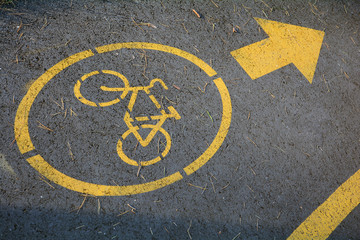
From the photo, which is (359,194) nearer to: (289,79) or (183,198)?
(289,79)

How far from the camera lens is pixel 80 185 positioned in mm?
2793

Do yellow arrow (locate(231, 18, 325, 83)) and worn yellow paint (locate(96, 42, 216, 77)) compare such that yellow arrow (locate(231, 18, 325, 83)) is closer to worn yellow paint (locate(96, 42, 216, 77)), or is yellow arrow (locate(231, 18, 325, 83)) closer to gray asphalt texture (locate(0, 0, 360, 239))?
gray asphalt texture (locate(0, 0, 360, 239))

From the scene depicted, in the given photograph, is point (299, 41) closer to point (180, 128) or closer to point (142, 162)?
point (180, 128)

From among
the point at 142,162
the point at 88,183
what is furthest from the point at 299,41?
the point at 88,183

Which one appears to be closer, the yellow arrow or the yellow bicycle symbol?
the yellow bicycle symbol

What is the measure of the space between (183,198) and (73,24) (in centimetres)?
Result: 248

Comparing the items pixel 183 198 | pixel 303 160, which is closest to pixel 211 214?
pixel 183 198

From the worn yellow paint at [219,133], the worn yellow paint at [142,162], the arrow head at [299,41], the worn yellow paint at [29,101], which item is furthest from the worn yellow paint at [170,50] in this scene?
the arrow head at [299,41]

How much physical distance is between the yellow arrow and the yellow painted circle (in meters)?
0.55

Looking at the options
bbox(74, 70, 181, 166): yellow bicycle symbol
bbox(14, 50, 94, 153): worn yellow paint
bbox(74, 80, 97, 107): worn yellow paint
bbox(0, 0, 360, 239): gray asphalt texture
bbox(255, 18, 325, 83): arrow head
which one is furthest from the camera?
bbox(255, 18, 325, 83): arrow head

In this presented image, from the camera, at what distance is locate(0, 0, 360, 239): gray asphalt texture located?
8.93ft

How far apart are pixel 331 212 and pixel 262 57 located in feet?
6.61

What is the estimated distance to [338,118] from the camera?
3.72 m

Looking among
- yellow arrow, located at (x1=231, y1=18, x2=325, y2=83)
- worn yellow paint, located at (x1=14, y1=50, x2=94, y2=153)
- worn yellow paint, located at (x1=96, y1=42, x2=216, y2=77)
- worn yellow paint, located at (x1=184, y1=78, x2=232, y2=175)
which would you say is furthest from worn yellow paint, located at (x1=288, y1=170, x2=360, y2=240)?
worn yellow paint, located at (x1=14, y1=50, x2=94, y2=153)
